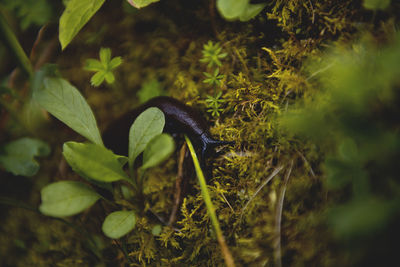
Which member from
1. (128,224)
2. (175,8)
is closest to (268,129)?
(128,224)

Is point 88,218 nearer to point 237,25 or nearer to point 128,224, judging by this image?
point 128,224

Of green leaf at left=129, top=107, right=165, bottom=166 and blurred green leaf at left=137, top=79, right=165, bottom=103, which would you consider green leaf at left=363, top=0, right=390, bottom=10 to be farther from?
blurred green leaf at left=137, top=79, right=165, bottom=103

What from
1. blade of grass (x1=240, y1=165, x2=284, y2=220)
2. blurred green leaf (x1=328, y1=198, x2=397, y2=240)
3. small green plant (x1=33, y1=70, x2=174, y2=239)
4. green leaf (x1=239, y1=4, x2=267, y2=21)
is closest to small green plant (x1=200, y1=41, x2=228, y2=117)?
green leaf (x1=239, y1=4, x2=267, y2=21)

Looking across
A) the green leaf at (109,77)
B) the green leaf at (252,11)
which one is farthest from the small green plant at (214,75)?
the green leaf at (109,77)

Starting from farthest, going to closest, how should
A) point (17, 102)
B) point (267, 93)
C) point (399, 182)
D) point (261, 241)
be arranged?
point (17, 102) → point (267, 93) → point (261, 241) → point (399, 182)

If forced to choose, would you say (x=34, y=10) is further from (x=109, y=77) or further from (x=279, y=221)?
(x=279, y=221)
